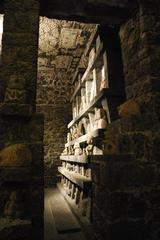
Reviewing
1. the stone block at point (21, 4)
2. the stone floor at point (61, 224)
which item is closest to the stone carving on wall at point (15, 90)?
the stone block at point (21, 4)

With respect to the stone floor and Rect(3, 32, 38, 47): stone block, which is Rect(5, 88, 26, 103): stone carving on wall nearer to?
Rect(3, 32, 38, 47): stone block

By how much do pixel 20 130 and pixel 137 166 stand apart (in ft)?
4.17

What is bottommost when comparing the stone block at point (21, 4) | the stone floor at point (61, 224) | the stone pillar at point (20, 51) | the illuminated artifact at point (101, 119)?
the stone floor at point (61, 224)

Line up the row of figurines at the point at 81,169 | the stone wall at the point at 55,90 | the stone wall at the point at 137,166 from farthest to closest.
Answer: the stone wall at the point at 55,90 < the row of figurines at the point at 81,169 < the stone wall at the point at 137,166

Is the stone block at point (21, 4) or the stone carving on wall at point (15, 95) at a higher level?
the stone block at point (21, 4)

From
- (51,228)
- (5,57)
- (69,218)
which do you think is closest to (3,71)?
(5,57)

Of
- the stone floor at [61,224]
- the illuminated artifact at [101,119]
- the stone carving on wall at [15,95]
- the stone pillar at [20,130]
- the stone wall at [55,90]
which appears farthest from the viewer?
the stone wall at [55,90]

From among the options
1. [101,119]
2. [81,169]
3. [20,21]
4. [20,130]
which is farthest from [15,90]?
[81,169]

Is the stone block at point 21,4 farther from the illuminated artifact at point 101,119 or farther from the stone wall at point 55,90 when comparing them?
the stone wall at point 55,90

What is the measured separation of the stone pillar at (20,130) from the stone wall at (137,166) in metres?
0.68

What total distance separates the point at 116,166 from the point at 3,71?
1.59 metres

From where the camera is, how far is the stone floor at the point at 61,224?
2.85 metres

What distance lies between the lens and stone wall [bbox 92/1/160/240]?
83.1 inches

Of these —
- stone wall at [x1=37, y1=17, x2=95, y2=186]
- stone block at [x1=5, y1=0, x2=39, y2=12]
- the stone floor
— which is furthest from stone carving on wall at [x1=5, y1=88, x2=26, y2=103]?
stone wall at [x1=37, y1=17, x2=95, y2=186]
